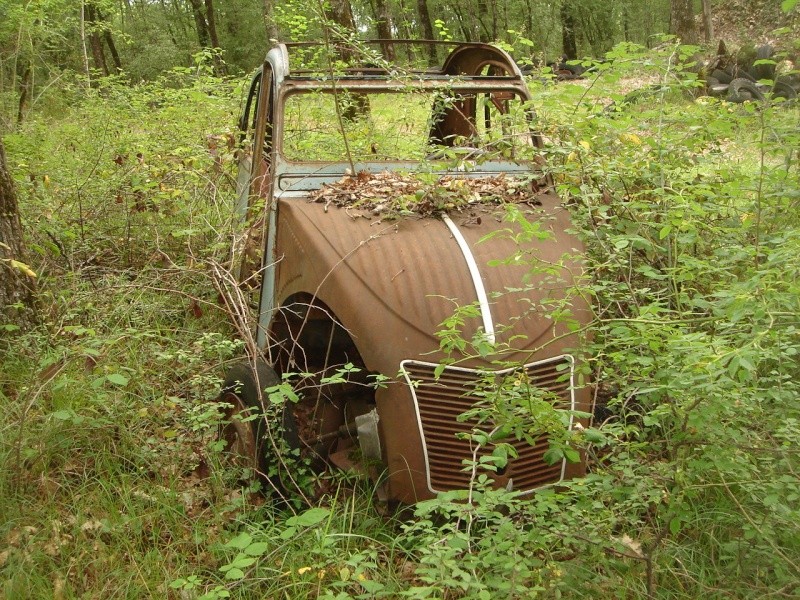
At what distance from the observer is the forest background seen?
2508 mm

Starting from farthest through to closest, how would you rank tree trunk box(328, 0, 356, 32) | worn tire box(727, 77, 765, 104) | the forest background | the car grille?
worn tire box(727, 77, 765, 104) → tree trunk box(328, 0, 356, 32) → the car grille → the forest background

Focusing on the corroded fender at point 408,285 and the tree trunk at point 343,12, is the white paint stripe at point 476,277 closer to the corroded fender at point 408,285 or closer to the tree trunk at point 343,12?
the corroded fender at point 408,285

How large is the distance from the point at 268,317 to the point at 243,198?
1.18 metres

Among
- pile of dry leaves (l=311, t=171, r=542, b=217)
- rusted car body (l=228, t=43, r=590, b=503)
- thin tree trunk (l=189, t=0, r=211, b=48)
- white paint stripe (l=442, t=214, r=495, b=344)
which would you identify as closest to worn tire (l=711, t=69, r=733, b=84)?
rusted car body (l=228, t=43, r=590, b=503)

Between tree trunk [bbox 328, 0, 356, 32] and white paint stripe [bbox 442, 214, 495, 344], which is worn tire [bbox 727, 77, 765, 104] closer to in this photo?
tree trunk [bbox 328, 0, 356, 32]

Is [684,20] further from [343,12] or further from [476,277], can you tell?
[476,277]

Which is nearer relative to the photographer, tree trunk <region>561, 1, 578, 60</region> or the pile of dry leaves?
the pile of dry leaves

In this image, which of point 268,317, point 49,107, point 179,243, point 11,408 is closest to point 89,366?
point 11,408

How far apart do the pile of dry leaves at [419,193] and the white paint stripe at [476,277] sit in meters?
0.14

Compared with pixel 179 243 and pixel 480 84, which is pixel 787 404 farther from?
pixel 179 243

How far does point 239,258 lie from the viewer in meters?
4.46

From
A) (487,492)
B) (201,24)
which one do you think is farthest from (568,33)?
(487,492)

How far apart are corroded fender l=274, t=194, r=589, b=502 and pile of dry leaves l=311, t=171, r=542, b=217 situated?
0.24 ft

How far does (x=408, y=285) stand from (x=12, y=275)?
259 cm
